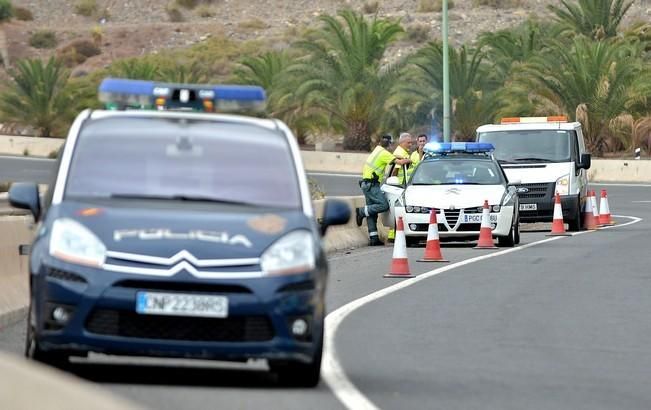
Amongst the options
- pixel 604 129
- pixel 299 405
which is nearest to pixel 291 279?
pixel 299 405

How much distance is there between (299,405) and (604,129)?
54338 mm

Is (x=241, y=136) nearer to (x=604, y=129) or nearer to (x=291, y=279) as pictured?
(x=291, y=279)

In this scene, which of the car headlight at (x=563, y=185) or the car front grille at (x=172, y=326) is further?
the car headlight at (x=563, y=185)

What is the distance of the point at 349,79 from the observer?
66.8 metres

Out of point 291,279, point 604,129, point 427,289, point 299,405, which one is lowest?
point 604,129

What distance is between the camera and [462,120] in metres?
64.5

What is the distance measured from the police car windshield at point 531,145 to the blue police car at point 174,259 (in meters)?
22.4

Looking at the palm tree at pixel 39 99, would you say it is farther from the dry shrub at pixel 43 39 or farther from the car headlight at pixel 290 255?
the car headlight at pixel 290 255

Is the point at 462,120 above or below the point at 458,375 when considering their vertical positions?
below

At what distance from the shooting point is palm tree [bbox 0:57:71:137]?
76.3 meters

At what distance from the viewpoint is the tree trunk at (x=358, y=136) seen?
221 ft

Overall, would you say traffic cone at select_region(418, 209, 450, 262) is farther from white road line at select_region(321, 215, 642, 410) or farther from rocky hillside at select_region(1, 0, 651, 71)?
rocky hillside at select_region(1, 0, 651, 71)

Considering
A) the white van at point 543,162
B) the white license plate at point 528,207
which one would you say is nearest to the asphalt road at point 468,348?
the white van at point 543,162

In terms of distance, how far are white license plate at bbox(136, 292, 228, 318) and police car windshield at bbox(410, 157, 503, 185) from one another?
1785 cm
